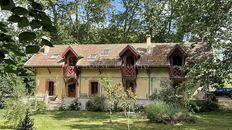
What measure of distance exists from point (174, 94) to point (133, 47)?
37.2 ft

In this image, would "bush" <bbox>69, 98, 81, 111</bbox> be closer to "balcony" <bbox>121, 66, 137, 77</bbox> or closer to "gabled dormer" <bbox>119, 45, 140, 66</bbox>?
"balcony" <bbox>121, 66, 137, 77</bbox>

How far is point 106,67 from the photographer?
126ft

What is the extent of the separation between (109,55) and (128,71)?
332 cm

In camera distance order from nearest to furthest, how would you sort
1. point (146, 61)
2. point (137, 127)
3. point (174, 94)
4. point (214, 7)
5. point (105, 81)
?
point (214, 7), point (137, 127), point (174, 94), point (105, 81), point (146, 61)

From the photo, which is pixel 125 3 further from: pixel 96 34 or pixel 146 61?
pixel 146 61

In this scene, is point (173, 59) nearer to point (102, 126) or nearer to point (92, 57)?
point (92, 57)

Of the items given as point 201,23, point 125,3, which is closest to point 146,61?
point 201,23

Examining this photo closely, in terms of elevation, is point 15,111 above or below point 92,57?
below

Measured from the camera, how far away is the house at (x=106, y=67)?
36.8 metres

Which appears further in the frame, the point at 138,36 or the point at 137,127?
the point at 138,36

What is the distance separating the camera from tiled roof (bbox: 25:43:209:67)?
37.2 m

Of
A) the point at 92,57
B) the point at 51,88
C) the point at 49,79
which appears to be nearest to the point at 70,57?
the point at 92,57

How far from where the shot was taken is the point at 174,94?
92.8 feet

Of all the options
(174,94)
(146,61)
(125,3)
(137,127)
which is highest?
(125,3)
